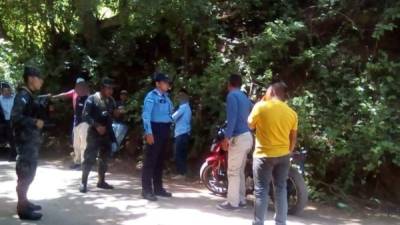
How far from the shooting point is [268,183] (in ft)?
21.6

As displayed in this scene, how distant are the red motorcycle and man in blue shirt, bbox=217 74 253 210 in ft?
1.76

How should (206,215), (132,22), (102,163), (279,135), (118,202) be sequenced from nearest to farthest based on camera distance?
(279,135)
(206,215)
(118,202)
(102,163)
(132,22)

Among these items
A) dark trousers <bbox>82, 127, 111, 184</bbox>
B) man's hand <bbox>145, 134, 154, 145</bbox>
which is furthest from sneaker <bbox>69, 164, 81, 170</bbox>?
man's hand <bbox>145, 134, 154, 145</bbox>

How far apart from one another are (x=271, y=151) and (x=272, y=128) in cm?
27

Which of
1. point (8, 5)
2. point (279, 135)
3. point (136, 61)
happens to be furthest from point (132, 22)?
point (279, 135)

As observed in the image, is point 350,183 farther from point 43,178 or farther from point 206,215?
point 43,178

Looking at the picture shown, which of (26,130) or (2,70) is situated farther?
(2,70)

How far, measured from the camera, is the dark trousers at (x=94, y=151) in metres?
8.62

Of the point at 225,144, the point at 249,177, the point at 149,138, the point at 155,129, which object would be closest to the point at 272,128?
the point at 225,144

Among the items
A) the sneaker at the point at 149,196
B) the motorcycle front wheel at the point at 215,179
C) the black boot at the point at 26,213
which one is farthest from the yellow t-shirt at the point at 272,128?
the black boot at the point at 26,213

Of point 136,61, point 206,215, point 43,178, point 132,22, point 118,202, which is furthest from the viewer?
point 136,61

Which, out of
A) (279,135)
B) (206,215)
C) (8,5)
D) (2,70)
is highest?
(8,5)

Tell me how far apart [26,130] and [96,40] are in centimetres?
632

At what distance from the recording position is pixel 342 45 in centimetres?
1024
